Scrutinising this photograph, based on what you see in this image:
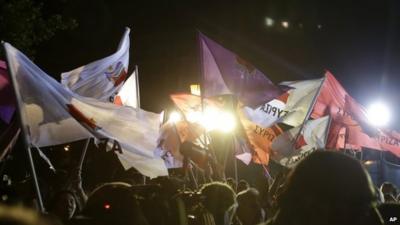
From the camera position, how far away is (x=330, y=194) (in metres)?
2.22

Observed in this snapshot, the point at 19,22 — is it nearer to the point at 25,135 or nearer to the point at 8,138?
the point at 8,138

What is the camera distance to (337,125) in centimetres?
1133

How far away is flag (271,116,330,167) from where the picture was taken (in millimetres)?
9492

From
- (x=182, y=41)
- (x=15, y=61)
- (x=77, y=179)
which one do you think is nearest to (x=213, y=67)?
(x=77, y=179)

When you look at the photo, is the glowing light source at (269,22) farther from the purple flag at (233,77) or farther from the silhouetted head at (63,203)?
the silhouetted head at (63,203)

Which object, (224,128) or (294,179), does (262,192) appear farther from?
(294,179)

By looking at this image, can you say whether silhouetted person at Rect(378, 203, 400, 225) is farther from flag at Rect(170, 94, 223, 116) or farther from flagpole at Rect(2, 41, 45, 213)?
flag at Rect(170, 94, 223, 116)

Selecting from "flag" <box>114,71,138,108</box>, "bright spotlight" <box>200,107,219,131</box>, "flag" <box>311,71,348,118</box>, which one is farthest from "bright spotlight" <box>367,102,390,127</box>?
"flag" <box>114,71,138,108</box>

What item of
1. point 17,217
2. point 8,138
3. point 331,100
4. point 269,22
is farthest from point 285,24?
point 17,217

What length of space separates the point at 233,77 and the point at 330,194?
6.41 metres

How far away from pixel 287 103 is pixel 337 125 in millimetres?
1822

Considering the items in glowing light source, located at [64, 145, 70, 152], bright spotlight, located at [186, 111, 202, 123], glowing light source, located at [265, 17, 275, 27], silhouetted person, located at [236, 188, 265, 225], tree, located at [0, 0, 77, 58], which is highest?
glowing light source, located at [265, 17, 275, 27]

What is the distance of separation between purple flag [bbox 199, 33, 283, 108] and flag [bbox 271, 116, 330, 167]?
49.2 inches

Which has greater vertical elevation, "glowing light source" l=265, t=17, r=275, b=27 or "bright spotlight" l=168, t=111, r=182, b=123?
"glowing light source" l=265, t=17, r=275, b=27
